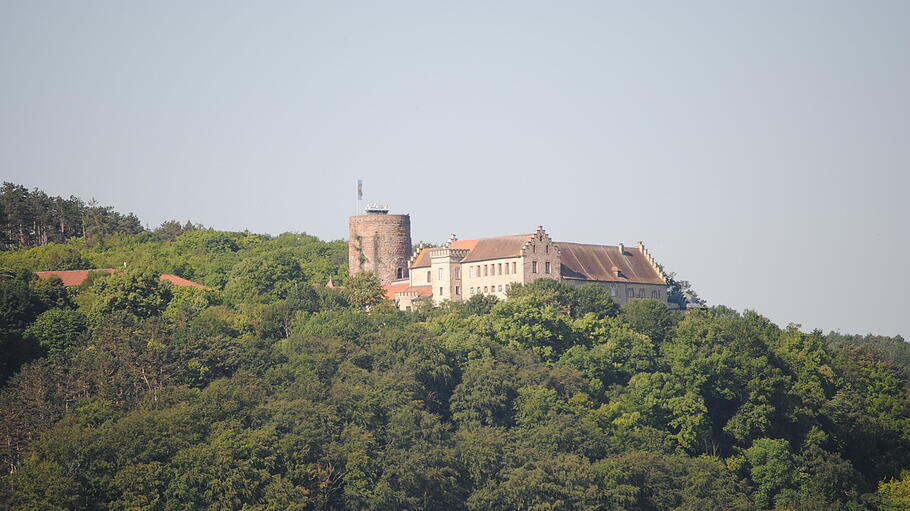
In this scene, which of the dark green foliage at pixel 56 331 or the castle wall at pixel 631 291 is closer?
the dark green foliage at pixel 56 331

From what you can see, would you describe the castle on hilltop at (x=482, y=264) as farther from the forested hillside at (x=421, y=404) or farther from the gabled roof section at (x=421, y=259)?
the forested hillside at (x=421, y=404)

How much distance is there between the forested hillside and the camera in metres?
73.4

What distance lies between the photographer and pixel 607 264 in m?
108

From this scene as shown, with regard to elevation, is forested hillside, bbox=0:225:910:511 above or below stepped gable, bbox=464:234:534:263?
below

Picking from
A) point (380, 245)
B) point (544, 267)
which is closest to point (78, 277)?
→ point (380, 245)

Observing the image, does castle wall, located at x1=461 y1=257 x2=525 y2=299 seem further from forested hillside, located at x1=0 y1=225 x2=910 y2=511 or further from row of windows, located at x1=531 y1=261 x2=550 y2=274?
forested hillside, located at x1=0 y1=225 x2=910 y2=511

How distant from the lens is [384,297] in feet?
343

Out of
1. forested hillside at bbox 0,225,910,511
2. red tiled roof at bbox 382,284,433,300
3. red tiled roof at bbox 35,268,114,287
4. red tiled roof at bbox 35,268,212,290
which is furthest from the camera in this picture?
red tiled roof at bbox 35,268,212,290

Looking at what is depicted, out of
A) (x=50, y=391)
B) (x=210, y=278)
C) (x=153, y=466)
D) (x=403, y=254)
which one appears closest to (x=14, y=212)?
(x=210, y=278)

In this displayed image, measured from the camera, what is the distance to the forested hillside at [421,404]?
73438 millimetres

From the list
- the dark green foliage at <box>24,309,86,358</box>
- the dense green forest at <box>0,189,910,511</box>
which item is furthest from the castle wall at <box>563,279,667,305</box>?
the dark green foliage at <box>24,309,86,358</box>

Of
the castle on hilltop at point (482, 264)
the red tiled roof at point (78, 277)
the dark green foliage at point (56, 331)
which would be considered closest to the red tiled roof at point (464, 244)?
the castle on hilltop at point (482, 264)

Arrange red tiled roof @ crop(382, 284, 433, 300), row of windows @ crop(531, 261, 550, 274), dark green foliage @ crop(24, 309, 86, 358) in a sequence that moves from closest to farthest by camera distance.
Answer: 1. dark green foliage @ crop(24, 309, 86, 358)
2. row of windows @ crop(531, 261, 550, 274)
3. red tiled roof @ crop(382, 284, 433, 300)

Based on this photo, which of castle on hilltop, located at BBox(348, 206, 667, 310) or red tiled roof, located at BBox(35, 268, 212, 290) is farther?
red tiled roof, located at BBox(35, 268, 212, 290)
